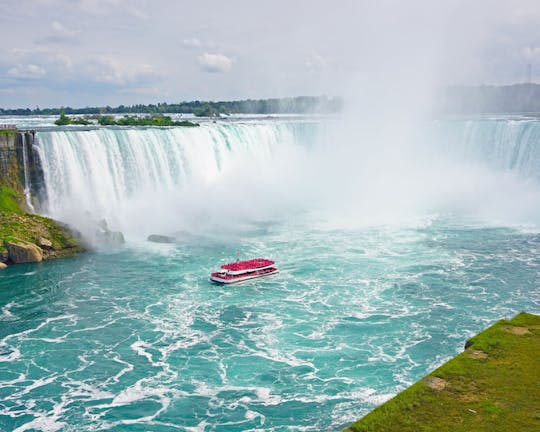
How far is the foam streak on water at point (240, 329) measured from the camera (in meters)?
13.2

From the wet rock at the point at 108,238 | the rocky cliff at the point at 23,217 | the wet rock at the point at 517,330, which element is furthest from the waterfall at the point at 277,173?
the wet rock at the point at 517,330

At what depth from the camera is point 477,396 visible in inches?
376

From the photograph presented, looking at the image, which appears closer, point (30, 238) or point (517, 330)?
point (517, 330)

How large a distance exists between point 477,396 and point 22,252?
20.7 m

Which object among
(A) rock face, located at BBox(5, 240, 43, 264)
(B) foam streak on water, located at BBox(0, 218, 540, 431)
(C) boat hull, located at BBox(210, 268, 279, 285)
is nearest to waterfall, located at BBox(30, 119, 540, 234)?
(A) rock face, located at BBox(5, 240, 43, 264)

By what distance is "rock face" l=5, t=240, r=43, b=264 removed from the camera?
80.5ft

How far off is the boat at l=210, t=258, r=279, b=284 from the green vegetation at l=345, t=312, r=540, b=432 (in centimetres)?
1158

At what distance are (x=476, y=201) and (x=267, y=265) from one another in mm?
21076

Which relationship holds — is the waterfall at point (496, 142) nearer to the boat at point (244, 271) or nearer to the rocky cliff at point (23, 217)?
the boat at point (244, 271)

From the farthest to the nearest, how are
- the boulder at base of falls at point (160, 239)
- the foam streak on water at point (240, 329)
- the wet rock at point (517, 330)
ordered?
the boulder at base of falls at point (160, 239) < the foam streak on water at point (240, 329) < the wet rock at point (517, 330)

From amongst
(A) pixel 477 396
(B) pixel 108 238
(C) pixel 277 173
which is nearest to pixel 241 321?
(A) pixel 477 396

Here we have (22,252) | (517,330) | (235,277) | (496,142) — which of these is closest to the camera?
(517,330)

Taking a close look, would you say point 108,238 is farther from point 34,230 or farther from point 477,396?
point 477,396

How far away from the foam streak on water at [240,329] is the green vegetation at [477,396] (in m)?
2.92
